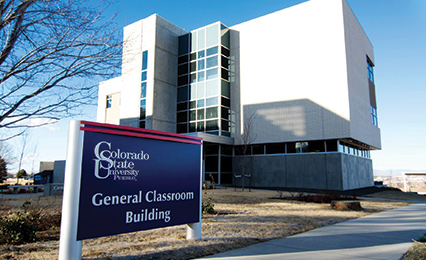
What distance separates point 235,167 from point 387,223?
21.0 meters

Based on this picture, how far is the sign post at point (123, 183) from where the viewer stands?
161 inches

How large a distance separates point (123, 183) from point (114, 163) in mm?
365

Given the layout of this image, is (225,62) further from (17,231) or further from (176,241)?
(17,231)

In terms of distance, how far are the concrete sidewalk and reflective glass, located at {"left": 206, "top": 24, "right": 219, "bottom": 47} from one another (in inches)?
956

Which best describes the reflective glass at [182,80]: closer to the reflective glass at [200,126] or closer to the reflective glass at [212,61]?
the reflective glass at [212,61]

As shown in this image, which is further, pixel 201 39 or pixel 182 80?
pixel 182 80

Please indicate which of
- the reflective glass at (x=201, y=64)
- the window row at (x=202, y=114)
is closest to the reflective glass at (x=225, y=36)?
the reflective glass at (x=201, y=64)

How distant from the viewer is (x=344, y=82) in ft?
77.6

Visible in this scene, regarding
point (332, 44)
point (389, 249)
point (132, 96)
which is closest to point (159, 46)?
point (132, 96)

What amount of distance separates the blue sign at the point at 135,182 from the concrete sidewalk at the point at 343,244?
1.31m

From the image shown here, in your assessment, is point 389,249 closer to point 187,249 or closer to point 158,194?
point 187,249

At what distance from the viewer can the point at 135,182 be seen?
480cm

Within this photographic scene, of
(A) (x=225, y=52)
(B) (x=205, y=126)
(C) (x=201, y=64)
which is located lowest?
(B) (x=205, y=126)

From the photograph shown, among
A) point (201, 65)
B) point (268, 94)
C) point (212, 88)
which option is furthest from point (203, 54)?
point (268, 94)
